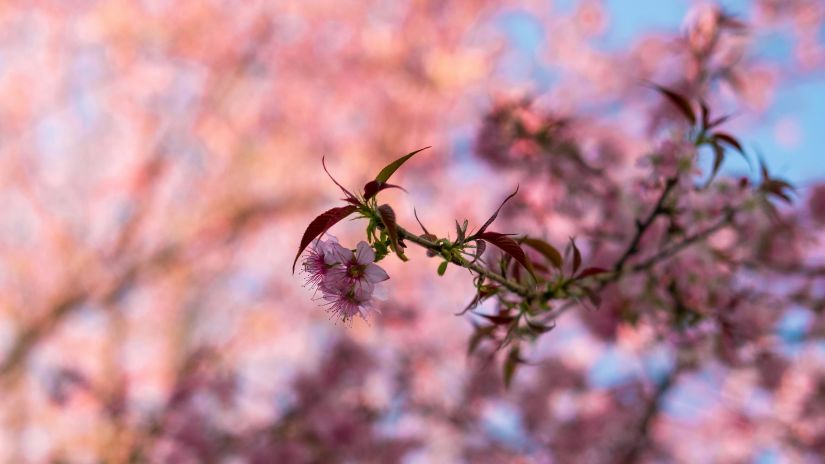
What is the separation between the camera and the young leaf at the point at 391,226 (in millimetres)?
904

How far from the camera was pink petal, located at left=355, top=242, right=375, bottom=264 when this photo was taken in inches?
39.3

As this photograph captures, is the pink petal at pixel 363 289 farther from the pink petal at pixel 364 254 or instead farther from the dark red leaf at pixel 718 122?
the dark red leaf at pixel 718 122

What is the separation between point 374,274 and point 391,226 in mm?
154

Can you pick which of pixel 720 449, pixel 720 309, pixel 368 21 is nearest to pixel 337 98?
pixel 368 21

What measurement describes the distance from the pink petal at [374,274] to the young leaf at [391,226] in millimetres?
105

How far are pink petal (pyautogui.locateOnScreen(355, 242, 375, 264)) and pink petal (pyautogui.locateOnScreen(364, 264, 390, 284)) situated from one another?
0.01 meters

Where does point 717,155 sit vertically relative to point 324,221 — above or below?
above

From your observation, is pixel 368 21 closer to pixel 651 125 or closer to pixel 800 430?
pixel 651 125

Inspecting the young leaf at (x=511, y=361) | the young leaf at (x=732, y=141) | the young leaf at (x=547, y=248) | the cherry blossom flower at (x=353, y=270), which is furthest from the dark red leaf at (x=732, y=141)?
the cherry blossom flower at (x=353, y=270)

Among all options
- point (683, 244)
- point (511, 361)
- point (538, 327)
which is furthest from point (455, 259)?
point (683, 244)

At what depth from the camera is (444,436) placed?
6.36m

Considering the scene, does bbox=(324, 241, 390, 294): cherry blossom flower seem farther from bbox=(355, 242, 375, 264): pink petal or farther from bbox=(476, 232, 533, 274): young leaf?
bbox=(476, 232, 533, 274): young leaf

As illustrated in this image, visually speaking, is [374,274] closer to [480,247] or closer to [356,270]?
[356,270]

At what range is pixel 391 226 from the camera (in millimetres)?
910
